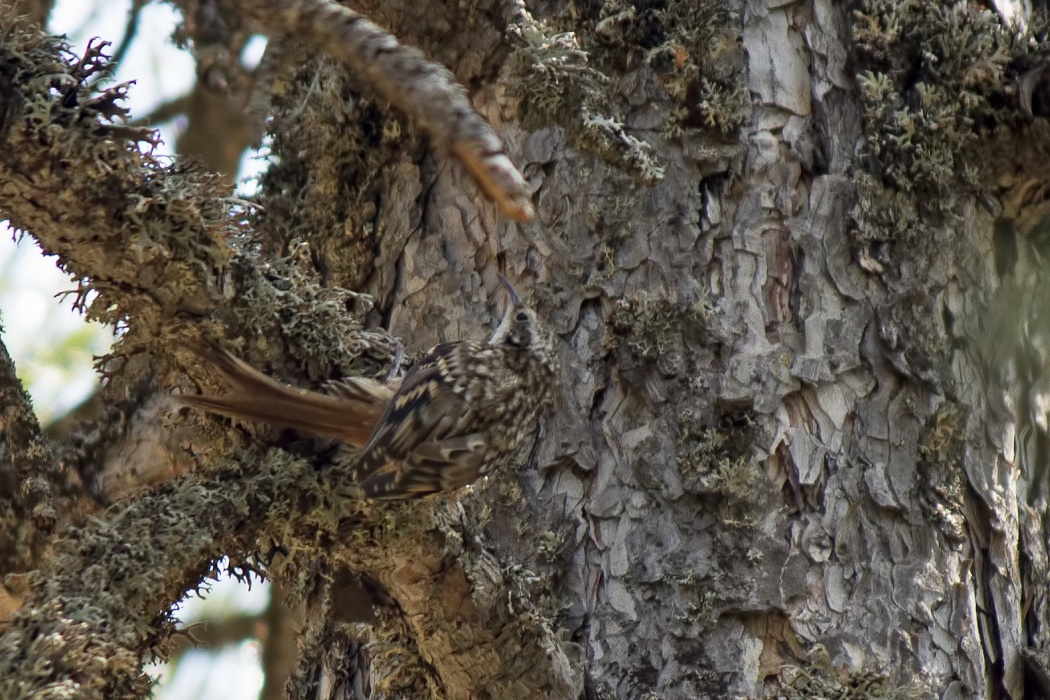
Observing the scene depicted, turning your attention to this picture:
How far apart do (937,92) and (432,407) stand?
116 cm

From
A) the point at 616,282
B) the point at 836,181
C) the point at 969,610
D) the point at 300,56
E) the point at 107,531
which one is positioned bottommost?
the point at 969,610

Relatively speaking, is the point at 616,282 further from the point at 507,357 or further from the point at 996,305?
the point at 996,305

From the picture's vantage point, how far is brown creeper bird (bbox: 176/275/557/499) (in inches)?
78.0

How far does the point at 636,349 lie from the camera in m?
2.31

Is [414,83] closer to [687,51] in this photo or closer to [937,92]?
[687,51]

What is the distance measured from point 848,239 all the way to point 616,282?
17.8 inches

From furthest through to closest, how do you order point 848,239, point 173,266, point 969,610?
point 848,239 < point 969,610 < point 173,266

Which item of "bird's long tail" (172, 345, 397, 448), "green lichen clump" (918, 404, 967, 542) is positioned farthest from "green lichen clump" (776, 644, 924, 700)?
"bird's long tail" (172, 345, 397, 448)

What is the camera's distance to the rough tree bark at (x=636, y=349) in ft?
6.27

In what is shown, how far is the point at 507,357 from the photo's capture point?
7.89 ft

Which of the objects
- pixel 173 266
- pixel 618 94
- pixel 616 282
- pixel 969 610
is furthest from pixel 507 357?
pixel 969 610

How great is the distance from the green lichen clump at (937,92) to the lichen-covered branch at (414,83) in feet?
4.60

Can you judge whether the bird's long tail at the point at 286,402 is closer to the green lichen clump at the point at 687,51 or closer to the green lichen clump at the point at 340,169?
the green lichen clump at the point at 340,169

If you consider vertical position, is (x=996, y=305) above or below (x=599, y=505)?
above
